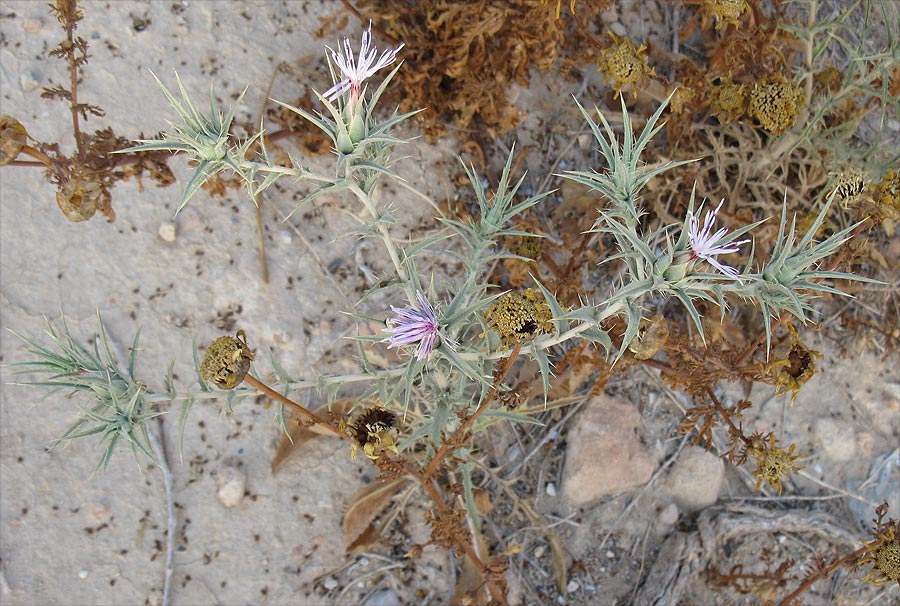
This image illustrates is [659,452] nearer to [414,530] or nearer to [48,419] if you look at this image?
[414,530]

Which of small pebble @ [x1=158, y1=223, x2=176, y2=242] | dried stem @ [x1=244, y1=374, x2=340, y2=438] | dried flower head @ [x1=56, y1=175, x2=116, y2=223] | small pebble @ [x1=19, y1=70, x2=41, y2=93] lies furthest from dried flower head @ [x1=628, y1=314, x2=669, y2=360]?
small pebble @ [x1=19, y1=70, x2=41, y2=93]

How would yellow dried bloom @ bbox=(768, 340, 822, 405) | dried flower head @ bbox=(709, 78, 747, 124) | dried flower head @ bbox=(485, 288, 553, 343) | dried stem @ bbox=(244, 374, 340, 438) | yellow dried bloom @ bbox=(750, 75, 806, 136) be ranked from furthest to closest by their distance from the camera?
1. dried flower head @ bbox=(709, 78, 747, 124)
2. yellow dried bloom @ bbox=(750, 75, 806, 136)
3. yellow dried bloom @ bbox=(768, 340, 822, 405)
4. dried stem @ bbox=(244, 374, 340, 438)
5. dried flower head @ bbox=(485, 288, 553, 343)

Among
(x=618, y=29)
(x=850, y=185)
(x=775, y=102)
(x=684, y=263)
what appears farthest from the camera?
(x=618, y=29)

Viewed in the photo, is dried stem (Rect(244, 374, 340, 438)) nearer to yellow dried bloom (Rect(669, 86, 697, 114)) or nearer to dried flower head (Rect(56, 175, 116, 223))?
dried flower head (Rect(56, 175, 116, 223))

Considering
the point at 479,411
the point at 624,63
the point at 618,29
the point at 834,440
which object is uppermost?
the point at 618,29

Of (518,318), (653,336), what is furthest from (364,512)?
(653,336)

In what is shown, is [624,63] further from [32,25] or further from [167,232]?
[32,25]

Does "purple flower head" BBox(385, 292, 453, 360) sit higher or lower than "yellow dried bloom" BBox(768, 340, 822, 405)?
higher
